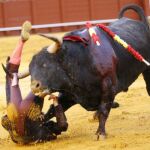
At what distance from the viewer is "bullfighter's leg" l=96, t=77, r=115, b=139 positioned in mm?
5652

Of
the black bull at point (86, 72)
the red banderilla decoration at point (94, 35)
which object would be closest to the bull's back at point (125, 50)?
the black bull at point (86, 72)

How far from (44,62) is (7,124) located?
0.67 m

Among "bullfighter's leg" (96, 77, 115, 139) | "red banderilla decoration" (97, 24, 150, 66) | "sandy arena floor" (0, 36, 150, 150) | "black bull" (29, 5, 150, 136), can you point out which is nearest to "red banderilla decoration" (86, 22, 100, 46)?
"black bull" (29, 5, 150, 136)

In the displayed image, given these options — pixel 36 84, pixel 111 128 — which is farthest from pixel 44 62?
pixel 111 128

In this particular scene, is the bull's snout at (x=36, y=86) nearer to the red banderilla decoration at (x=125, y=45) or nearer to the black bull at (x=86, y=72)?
the black bull at (x=86, y=72)

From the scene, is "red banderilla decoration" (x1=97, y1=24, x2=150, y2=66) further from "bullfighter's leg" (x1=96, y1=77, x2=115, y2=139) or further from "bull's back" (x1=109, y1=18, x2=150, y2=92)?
"bullfighter's leg" (x1=96, y1=77, x2=115, y2=139)

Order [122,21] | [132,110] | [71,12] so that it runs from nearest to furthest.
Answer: [122,21], [132,110], [71,12]

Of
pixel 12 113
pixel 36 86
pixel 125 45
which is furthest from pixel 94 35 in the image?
pixel 12 113

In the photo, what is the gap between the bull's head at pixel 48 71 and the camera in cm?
534

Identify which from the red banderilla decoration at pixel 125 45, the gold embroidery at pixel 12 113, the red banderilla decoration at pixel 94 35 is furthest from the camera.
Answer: the red banderilla decoration at pixel 125 45

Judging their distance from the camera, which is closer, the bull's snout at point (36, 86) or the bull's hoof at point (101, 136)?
the bull's snout at point (36, 86)

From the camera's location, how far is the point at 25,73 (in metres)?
5.69

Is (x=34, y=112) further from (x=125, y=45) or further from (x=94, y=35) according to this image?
(x=125, y=45)

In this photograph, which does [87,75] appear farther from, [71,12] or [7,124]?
[71,12]
